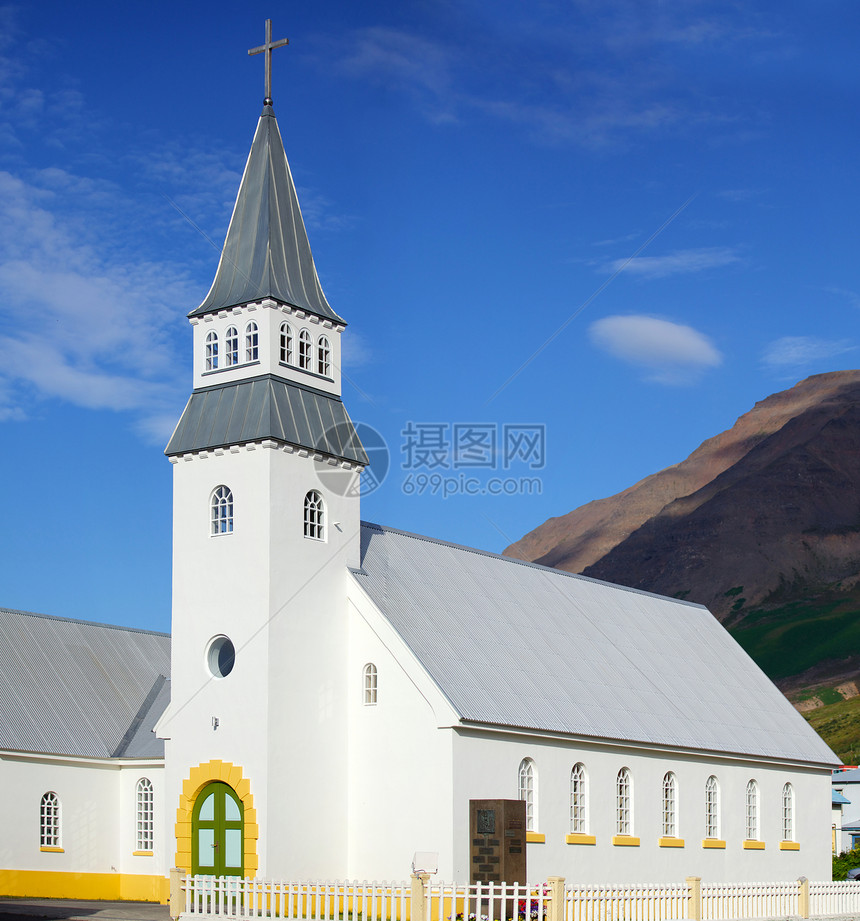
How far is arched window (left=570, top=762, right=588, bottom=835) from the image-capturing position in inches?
1236

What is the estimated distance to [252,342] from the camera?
30359 millimetres

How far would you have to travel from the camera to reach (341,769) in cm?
2914

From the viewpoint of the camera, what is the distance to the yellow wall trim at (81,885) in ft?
115

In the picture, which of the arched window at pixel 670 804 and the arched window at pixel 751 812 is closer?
the arched window at pixel 670 804

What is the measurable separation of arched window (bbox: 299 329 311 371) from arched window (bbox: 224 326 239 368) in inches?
61.9

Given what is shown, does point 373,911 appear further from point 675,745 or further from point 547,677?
point 675,745

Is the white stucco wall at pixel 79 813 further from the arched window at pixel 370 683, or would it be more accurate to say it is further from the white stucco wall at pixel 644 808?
the white stucco wall at pixel 644 808

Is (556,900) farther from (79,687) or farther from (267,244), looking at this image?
(79,687)

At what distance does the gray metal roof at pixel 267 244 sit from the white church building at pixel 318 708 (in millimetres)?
70

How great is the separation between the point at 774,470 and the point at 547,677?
16275cm

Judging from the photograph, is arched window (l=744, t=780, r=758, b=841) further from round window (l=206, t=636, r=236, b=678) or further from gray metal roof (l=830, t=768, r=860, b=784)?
gray metal roof (l=830, t=768, r=860, b=784)

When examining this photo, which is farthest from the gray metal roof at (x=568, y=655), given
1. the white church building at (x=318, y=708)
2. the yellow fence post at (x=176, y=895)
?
the yellow fence post at (x=176, y=895)

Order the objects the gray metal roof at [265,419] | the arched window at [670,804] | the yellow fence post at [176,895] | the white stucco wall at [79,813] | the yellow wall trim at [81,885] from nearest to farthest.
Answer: the yellow fence post at [176,895] < the gray metal roof at [265,419] < the arched window at [670,804] < the yellow wall trim at [81,885] < the white stucco wall at [79,813]

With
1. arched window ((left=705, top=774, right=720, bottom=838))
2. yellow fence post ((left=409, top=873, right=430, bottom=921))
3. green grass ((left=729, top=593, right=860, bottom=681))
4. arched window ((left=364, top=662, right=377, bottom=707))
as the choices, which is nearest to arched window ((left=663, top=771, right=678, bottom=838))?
arched window ((left=705, top=774, right=720, bottom=838))
